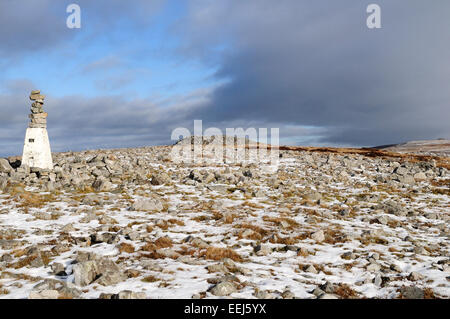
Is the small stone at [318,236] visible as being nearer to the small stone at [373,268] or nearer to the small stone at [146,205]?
the small stone at [373,268]

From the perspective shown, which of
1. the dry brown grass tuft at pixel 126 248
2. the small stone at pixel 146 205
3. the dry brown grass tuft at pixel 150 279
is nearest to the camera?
the dry brown grass tuft at pixel 150 279

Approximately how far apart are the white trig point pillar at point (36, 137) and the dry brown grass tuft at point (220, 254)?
1831 cm

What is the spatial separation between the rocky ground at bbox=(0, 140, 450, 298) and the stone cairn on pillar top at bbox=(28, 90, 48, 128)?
A: 11.1ft

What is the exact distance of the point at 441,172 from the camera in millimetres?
28375

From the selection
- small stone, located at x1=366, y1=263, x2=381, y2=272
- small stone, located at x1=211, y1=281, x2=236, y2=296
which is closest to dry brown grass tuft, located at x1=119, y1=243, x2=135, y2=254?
small stone, located at x1=211, y1=281, x2=236, y2=296

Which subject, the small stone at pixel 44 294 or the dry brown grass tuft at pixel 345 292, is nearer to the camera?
the small stone at pixel 44 294

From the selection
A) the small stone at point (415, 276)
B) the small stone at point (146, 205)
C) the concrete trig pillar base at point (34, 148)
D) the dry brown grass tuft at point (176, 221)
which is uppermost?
the concrete trig pillar base at point (34, 148)

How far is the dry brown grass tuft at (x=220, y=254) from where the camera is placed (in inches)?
396

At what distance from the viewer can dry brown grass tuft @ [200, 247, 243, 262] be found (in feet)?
33.0

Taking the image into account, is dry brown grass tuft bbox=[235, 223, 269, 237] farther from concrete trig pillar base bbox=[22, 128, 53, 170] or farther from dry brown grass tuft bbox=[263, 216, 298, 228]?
concrete trig pillar base bbox=[22, 128, 53, 170]

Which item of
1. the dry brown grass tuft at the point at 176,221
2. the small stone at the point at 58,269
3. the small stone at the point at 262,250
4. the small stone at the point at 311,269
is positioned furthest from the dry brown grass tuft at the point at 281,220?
the small stone at the point at 58,269

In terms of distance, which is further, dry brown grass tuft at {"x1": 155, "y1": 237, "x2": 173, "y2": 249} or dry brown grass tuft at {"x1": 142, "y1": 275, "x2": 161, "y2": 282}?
dry brown grass tuft at {"x1": 155, "y1": 237, "x2": 173, "y2": 249}

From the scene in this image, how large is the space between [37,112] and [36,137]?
187 cm

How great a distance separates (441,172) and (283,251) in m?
25.4
